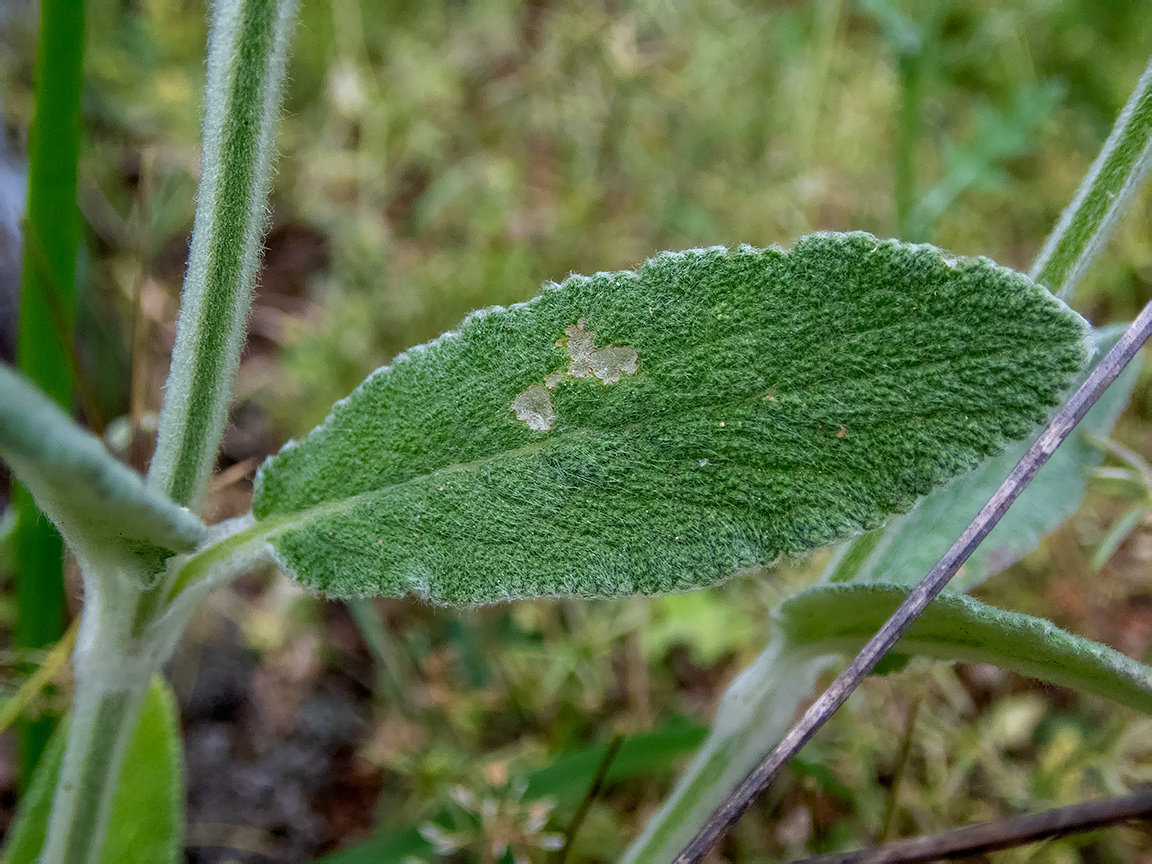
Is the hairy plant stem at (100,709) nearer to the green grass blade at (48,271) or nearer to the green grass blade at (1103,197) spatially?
the green grass blade at (48,271)

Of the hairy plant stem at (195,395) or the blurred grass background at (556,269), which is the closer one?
the hairy plant stem at (195,395)

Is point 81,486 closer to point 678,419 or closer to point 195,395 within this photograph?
point 195,395

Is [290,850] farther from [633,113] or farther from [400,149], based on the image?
[633,113]

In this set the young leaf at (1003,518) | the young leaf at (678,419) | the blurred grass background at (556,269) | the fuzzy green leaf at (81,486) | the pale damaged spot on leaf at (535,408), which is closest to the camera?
the fuzzy green leaf at (81,486)

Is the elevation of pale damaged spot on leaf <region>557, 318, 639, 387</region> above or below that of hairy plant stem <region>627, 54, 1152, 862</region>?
above

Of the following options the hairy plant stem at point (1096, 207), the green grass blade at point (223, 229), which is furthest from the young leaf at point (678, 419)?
the hairy plant stem at point (1096, 207)

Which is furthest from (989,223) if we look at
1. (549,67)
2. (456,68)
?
(456,68)

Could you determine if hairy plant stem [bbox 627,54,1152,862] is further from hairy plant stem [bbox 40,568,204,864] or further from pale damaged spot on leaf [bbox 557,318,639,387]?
hairy plant stem [bbox 40,568,204,864]

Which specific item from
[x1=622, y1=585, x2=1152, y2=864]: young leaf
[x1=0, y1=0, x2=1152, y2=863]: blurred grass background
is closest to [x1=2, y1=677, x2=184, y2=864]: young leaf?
[x1=0, y1=0, x2=1152, y2=863]: blurred grass background

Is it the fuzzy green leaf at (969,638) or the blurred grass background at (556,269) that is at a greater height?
the blurred grass background at (556,269)
